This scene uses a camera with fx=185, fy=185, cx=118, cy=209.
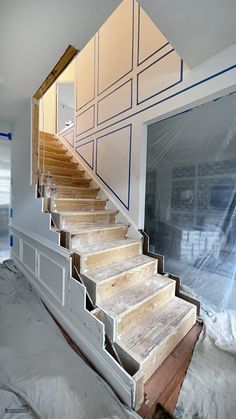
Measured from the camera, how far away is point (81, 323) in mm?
1502

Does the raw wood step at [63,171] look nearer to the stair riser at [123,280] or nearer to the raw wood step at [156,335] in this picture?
the stair riser at [123,280]

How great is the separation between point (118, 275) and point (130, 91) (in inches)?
93.1

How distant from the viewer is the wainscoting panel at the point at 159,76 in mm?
1991

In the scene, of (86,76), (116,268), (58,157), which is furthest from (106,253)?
(86,76)

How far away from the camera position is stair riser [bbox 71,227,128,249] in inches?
74.3

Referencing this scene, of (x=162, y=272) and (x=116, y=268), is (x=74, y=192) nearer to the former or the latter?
(x=116, y=268)

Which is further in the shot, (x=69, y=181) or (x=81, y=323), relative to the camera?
(x=69, y=181)

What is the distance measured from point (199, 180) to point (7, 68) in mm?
2244

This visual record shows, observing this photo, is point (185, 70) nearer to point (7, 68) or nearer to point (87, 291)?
point (7, 68)

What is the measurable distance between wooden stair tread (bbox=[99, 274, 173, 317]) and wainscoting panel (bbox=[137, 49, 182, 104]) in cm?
211

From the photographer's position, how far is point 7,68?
187 cm

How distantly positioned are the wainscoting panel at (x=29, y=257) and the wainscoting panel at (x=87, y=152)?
1.63 metres

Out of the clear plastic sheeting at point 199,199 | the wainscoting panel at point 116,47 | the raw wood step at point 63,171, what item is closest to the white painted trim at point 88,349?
the clear plastic sheeting at point 199,199

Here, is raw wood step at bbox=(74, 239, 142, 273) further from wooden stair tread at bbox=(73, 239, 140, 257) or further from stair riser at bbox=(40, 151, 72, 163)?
stair riser at bbox=(40, 151, 72, 163)
